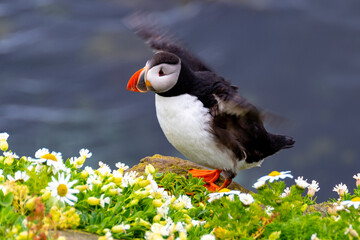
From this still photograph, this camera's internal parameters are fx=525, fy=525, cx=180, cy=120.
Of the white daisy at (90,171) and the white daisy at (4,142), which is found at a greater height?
the white daisy at (4,142)

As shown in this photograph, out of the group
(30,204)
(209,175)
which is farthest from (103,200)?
(209,175)

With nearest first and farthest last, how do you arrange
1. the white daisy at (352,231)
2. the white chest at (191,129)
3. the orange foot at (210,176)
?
the white daisy at (352,231) → the white chest at (191,129) → the orange foot at (210,176)

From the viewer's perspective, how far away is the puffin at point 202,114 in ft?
17.9

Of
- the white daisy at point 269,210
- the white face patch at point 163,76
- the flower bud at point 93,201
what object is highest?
the white face patch at point 163,76

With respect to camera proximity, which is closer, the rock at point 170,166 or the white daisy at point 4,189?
the white daisy at point 4,189

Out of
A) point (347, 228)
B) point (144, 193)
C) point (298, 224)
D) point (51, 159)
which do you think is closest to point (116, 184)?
point (144, 193)

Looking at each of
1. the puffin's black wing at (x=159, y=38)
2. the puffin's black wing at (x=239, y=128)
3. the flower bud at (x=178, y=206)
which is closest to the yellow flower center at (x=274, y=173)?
the flower bud at (x=178, y=206)

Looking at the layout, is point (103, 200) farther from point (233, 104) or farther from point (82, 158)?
point (233, 104)

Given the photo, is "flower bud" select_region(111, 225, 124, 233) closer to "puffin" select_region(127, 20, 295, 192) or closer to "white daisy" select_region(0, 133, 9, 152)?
"white daisy" select_region(0, 133, 9, 152)

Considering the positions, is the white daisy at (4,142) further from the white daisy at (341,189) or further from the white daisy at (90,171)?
the white daisy at (341,189)

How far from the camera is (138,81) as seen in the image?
17.8 feet

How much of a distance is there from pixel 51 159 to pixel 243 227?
5.12ft

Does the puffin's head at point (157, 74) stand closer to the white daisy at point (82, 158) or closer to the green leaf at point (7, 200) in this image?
the white daisy at point (82, 158)

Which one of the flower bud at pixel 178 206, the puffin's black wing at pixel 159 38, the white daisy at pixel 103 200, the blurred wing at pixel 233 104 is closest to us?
the white daisy at pixel 103 200
